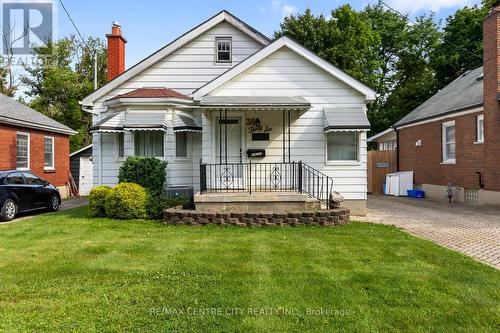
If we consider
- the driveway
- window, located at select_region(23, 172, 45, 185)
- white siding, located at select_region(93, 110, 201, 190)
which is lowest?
the driveway

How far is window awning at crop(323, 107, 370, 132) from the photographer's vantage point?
11219 mm

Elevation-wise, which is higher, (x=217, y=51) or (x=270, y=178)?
(x=217, y=51)

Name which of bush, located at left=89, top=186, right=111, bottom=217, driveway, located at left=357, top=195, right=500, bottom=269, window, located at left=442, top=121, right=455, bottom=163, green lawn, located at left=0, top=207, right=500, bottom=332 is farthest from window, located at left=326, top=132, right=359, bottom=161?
window, located at left=442, top=121, right=455, bottom=163

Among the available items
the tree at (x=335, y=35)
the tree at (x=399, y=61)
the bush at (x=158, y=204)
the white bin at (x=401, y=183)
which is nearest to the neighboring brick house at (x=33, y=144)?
the bush at (x=158, y=204)

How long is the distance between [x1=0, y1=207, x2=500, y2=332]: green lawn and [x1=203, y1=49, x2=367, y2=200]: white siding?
372cm

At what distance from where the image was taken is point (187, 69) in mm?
14195

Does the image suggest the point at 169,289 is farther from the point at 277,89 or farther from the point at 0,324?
the point at 277,89

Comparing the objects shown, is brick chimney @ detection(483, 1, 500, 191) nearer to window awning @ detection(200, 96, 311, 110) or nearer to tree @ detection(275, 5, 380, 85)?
window awning @ detection(200, 96, 311, 110)

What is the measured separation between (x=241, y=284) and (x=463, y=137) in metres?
14.3

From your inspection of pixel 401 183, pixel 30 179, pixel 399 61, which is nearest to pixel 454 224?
pixel 401 183

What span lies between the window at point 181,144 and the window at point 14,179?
4.98 metres

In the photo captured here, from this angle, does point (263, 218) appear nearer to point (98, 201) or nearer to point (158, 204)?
point (158, 204)

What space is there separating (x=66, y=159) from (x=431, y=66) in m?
28.1

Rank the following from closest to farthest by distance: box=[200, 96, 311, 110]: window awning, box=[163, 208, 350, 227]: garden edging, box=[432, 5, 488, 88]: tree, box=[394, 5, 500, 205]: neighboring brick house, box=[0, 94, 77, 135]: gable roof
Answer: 1. box=[163, 208, 350, 227]: garden edging
2. box=[200, 96, 311, 110]: window awning
3. box=[394, 5, 500, 205]: neighboring brick house
4. box=[0, 94, 77, 135]: gable roof
5. box=[432, 5, 488, 88]: tree
